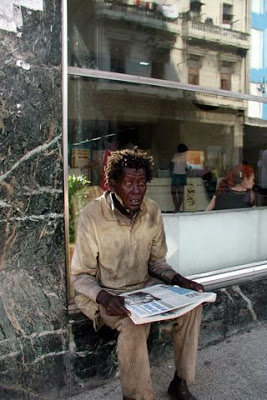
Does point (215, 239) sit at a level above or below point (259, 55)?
below

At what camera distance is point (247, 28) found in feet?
18.5

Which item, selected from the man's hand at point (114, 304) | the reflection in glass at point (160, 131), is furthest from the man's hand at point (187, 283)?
the reflection in glass at point (160, 131)

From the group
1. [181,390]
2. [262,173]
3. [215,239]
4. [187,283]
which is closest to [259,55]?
[262,173]

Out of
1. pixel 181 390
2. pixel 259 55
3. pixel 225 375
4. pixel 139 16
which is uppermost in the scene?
pixel 139 16

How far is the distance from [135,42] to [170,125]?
4.05 metres

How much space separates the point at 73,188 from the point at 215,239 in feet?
5.13

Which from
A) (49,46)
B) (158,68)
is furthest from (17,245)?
(158,68)

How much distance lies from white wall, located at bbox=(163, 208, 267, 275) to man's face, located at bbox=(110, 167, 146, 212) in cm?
119

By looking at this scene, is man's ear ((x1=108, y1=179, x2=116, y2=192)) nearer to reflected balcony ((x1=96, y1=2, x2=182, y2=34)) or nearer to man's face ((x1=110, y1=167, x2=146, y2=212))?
man's face ((x1=110, y1=167, x2=146, y2=212))

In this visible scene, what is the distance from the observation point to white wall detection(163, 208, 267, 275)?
3.46 m

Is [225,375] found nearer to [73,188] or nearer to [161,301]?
[161,301]

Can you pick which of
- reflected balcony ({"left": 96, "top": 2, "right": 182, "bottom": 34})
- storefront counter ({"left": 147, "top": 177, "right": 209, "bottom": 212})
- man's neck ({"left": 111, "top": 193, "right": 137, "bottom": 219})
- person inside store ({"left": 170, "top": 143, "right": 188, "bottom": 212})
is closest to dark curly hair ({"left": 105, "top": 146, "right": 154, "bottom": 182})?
man's neck ({"left": 111, "top": 193, "right": 137, "bottom": 219})

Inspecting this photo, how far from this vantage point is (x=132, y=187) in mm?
2197

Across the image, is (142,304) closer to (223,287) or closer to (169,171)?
(223,287)
